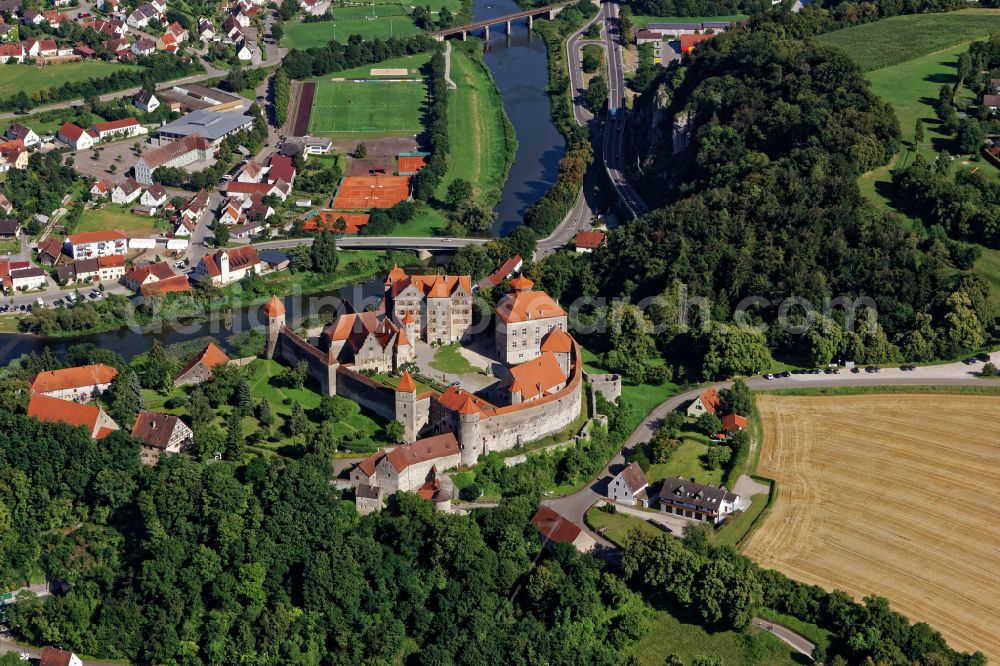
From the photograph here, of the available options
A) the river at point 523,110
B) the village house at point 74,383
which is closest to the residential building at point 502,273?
the river at point 523,110

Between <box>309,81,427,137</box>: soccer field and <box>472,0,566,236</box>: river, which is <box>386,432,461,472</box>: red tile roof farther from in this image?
<box>309,81,427,137</box>: soccer field

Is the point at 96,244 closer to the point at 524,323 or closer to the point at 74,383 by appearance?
the point at 74,383

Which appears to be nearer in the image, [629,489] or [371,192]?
[629,489]

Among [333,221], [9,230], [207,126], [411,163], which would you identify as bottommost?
[411,163]

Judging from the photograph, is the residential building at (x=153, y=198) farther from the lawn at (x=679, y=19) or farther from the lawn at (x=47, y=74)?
the lawn at (x=679, y=19)

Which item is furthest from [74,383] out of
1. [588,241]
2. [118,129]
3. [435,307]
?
[118,129]

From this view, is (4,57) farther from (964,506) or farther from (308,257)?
(964,506)
